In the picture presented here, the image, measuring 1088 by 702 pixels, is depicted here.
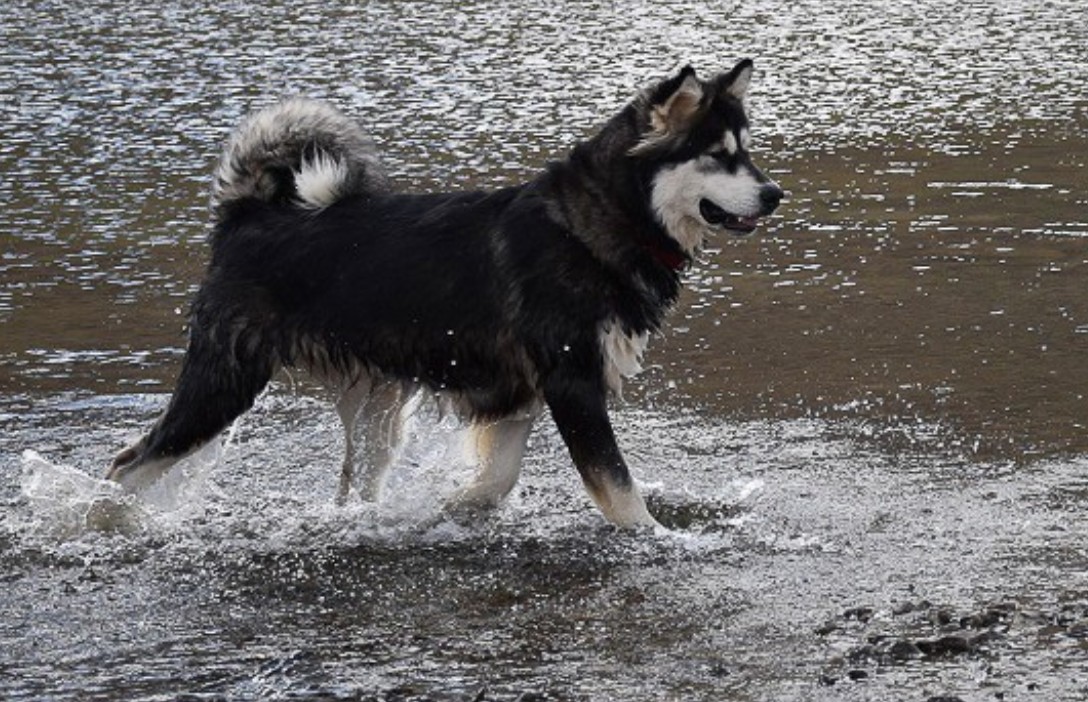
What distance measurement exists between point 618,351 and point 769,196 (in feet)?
2.45

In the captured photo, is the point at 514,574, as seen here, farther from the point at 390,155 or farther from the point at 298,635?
the point at 390,155

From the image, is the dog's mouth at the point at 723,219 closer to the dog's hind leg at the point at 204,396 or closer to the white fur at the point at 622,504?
the white fur at the point at 622,504

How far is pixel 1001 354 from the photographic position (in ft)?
30.6

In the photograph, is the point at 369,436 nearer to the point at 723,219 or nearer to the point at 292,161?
the point at 292,161

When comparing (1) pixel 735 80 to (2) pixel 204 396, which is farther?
(2) pixel 204 396

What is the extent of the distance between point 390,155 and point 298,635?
8.12 metres

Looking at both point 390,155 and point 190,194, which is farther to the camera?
point 390,155

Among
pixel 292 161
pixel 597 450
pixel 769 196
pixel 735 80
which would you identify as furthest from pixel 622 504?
pixel 292 161

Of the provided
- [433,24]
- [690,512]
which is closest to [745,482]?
[690,512]

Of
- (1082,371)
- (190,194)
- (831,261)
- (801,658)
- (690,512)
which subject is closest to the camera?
(801,658)

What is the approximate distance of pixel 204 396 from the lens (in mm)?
7281

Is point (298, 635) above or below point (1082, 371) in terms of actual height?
above

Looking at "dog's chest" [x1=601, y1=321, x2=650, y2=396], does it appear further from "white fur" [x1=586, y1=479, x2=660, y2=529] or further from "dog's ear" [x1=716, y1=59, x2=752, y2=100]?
"dog's ear" [x1=716, y1=59, x2=752, y2=100]

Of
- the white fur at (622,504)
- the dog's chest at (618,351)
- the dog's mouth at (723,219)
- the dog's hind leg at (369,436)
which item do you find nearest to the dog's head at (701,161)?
the dog's mouth at (723,219)
